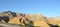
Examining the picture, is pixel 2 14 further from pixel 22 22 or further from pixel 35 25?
pixel 35 25

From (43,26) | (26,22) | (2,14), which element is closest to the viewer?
(43,26)

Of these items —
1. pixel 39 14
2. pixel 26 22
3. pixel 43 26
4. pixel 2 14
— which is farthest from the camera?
pixel 2 14

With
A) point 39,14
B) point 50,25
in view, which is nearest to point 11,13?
point 39,14

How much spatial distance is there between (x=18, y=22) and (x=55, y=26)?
15.7 m

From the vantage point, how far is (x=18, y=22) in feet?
189

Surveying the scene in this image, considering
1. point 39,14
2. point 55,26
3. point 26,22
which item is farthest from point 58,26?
point 39,14

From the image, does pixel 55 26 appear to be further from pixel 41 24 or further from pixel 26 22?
pixel 26 22

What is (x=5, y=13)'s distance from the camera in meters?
74.1

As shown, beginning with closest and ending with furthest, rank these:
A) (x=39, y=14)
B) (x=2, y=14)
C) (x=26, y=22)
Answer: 1. (x=26, y=22)
2. (x=39, y=14)
3. (x=2, y=14)

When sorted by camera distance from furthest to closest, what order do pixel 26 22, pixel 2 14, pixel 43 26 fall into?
1. pixel 2 14
2. pixel 26 22
3. pixel 43 26

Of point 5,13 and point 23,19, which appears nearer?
point 23,19

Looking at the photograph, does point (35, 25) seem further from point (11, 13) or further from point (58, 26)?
point (11, 13)

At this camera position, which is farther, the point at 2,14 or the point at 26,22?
the point at 2,14

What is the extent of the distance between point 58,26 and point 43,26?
4.22m
